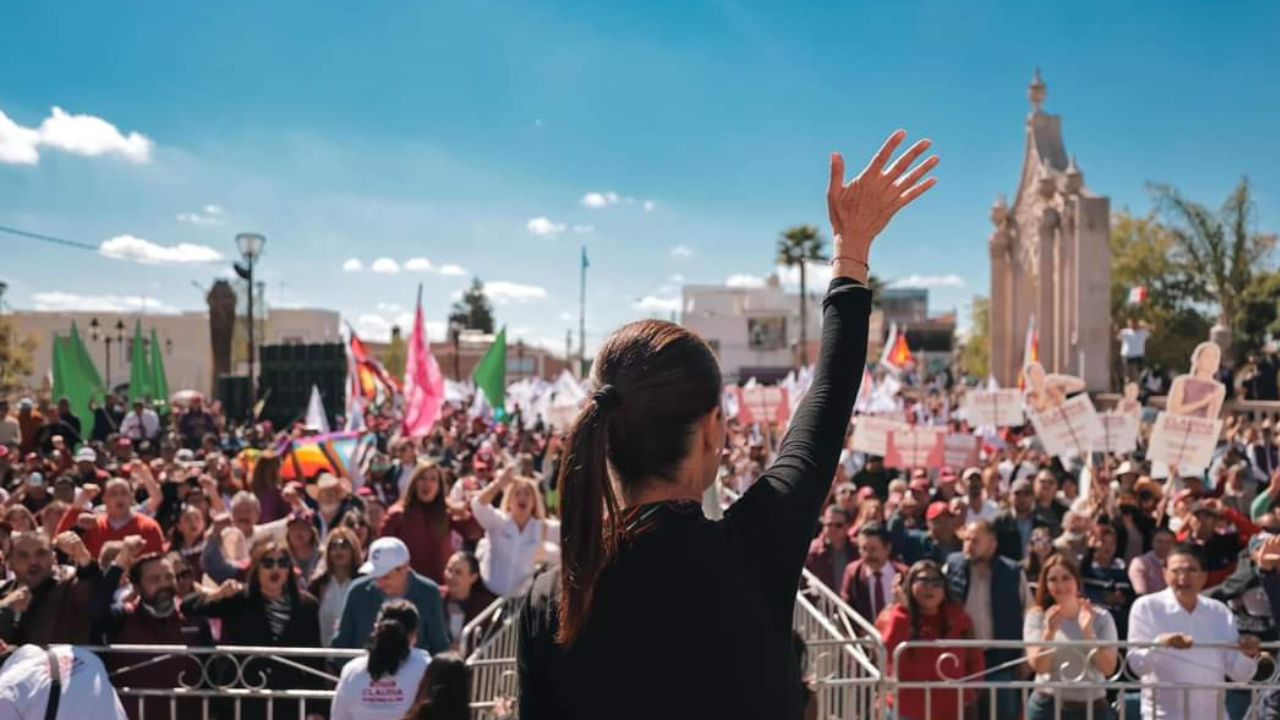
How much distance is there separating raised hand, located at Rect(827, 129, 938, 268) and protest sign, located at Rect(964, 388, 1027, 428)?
15878 mm

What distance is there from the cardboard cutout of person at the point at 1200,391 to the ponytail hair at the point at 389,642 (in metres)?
9.07

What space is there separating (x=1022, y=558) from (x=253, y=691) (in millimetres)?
6334

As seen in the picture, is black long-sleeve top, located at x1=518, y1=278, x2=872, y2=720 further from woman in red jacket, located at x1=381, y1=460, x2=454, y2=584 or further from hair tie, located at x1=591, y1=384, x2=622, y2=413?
woman in red jacket, located at x1=381, y1=460, x2=454, y2=584

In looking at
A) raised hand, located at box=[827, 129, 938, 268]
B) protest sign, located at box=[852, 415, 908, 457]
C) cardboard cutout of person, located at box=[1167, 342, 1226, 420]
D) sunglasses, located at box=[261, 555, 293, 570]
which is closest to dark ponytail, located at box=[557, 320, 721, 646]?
raised hand, located at box=[827, 129, 938, 268]

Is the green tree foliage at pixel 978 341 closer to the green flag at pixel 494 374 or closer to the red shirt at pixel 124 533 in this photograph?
the green flag at pixel 494 374

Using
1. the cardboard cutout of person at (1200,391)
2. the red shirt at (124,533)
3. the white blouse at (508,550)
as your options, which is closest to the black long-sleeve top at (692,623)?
the white blouse at (508,550)

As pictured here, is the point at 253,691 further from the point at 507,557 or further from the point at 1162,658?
the point at 1162,658

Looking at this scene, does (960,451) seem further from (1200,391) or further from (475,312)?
(475,312)

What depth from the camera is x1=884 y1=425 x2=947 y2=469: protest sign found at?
13195 millimetres

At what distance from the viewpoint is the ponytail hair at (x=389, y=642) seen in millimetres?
4707

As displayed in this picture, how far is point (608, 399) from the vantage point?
5.08ft

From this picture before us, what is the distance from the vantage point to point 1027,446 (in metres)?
16.2

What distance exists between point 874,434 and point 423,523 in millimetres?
7594

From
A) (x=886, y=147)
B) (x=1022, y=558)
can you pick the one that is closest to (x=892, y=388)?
(x=1022, y=558)
